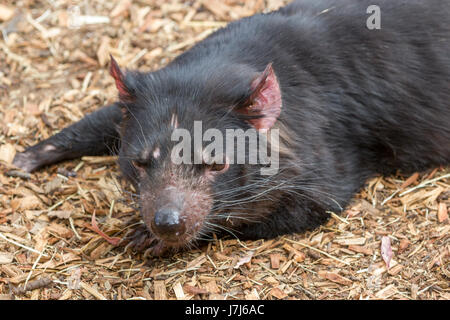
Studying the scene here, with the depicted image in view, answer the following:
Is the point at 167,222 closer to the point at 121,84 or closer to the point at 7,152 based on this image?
the point at 121,84

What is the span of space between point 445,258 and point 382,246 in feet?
1.32

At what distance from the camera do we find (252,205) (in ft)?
13.1

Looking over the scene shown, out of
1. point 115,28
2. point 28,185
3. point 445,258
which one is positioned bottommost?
point 445,258

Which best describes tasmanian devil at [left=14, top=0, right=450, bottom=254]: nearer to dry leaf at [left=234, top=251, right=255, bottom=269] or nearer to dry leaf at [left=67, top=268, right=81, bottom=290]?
dry leaf at [left=234, top=251, right=255, bottom=269]

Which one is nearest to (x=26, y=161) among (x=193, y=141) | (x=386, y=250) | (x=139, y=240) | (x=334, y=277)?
(x=139, y=240)

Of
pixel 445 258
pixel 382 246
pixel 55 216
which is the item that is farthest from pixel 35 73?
pixel 445 258

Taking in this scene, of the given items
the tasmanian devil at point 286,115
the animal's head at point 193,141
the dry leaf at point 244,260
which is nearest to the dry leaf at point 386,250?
the tasmanian devil at point 286,115

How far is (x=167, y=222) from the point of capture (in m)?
3.39

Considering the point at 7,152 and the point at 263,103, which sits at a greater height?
the point at 263,103

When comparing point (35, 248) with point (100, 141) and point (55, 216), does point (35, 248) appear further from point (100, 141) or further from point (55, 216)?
point (100, 141)

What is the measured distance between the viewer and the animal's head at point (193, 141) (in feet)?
11.7

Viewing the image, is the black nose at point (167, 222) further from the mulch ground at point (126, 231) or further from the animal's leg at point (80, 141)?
the animal's leg at point (80, 141)

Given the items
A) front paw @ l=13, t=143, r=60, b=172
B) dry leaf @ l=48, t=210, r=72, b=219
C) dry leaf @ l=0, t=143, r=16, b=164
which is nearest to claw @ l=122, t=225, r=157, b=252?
dry leaf @ l=48, t=210, r=72, b=219

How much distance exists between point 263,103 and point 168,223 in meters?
0.96
